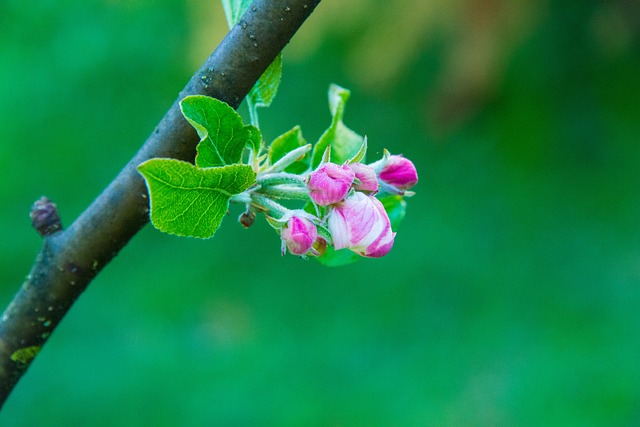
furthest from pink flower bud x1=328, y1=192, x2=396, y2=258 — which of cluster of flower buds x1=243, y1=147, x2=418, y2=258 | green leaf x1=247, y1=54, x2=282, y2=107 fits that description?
green leaf x1=247, y1=54, x2=282, y2=107

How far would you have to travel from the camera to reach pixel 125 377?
2.30 metres

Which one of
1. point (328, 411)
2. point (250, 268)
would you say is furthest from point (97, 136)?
point (328, 411)

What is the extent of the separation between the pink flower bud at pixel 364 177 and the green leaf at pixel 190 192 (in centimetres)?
5

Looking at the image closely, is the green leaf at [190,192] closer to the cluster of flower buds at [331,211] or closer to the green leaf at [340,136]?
the cluster of flower buds at [331,211]

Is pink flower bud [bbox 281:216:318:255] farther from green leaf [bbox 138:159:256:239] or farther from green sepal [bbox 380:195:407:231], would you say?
green sepal [bbox 380:195:407:231]

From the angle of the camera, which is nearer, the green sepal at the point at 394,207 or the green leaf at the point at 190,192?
the green leaf at the point at 190,192

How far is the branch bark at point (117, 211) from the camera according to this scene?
423mm

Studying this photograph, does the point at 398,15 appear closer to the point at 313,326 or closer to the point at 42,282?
the point at 313,326

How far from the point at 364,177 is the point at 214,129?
0.26 ft

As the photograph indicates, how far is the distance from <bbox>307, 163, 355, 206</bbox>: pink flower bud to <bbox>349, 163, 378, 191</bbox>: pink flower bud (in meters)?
0.01

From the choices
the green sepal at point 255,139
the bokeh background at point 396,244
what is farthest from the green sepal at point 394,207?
the bokeh background at point 396,244

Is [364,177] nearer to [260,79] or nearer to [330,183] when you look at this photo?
[330,183]

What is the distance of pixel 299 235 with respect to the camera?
1.24 ft

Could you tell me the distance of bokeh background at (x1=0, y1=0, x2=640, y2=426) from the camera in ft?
7.51
